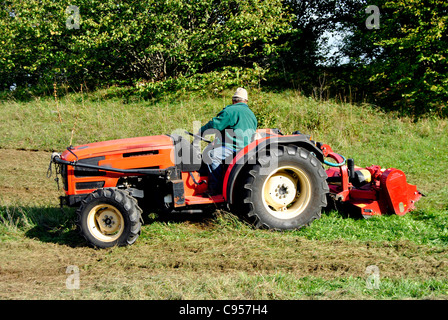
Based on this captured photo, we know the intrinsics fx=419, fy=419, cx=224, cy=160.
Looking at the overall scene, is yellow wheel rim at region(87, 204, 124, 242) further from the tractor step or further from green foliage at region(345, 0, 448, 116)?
green foliage at region(345, 0, 448, 116)

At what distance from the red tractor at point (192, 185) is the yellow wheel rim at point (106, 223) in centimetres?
1

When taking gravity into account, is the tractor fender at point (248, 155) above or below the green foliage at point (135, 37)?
below

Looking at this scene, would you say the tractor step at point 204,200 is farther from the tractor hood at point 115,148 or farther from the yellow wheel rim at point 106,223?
the yellow wheel rim at point 106,223

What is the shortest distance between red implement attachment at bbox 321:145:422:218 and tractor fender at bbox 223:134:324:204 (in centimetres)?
71

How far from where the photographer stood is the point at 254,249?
14.6 feet

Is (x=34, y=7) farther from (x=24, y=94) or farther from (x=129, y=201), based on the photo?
(x=129, y=201)

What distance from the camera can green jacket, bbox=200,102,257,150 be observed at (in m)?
4.95

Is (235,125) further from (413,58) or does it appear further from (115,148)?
(413,58)

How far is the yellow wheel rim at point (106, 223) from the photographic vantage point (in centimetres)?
468

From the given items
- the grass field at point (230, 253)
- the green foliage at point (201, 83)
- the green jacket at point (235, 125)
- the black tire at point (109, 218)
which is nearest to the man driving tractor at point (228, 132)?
the green jacket at point (235, 125)

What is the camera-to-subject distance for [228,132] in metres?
5.05

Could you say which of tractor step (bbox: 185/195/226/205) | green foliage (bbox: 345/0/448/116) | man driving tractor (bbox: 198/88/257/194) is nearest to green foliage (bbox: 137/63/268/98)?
green foliage (bbox: 345/0/448/116)

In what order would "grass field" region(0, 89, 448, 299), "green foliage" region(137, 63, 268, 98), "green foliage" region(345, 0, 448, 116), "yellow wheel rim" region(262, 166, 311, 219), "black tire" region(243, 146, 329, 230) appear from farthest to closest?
"green foliage" region(137, 63, 268, 98) → "green foliage" region(345, 0, 448, 116) → "yellow wheel rim" region(262, 166, 311, 219) → "black tire" region(243, 146, 329, 230) → "grass field" region(0, 89, 448, 299)
